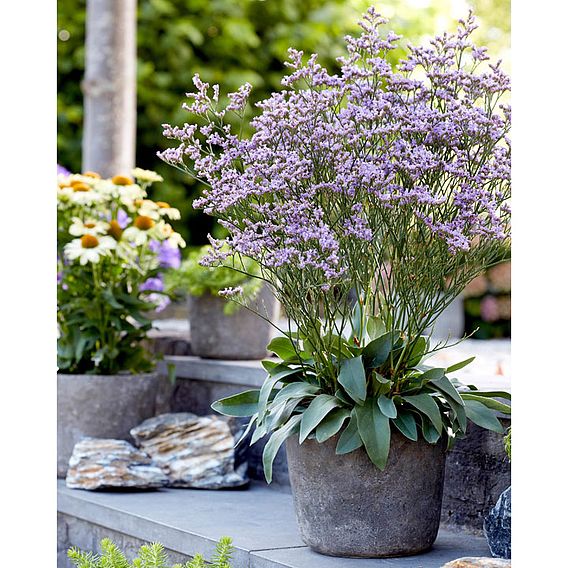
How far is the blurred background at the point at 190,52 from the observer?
5.69m

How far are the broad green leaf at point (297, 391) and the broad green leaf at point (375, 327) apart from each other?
6.5 inches

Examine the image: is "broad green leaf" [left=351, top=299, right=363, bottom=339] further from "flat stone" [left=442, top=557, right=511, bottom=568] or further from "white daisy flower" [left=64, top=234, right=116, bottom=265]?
"white daisy flower" [left=64, top=234, right=116, bottom=265]

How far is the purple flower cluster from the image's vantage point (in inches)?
73.0

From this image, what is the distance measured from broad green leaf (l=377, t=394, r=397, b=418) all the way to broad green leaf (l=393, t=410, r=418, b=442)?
5 centimetres

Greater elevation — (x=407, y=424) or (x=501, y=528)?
(x=407, y=424)

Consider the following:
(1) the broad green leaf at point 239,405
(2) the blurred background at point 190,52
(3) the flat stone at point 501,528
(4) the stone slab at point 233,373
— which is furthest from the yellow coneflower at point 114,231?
(2) the blurred background at point 190,52

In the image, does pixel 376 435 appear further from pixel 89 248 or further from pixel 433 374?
pixel 89 248

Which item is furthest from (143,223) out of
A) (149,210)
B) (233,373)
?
(233,373)

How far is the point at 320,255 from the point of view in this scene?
1855 millimetres

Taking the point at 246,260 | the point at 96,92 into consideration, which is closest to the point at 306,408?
the point at 246,260

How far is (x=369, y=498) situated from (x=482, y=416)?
29cm

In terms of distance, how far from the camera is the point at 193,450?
2.85m

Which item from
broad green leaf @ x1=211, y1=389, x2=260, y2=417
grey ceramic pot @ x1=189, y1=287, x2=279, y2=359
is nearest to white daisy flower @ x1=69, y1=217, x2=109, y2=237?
grey ceramic pot @ x1=189, y1=287, x2=279, y2=359
